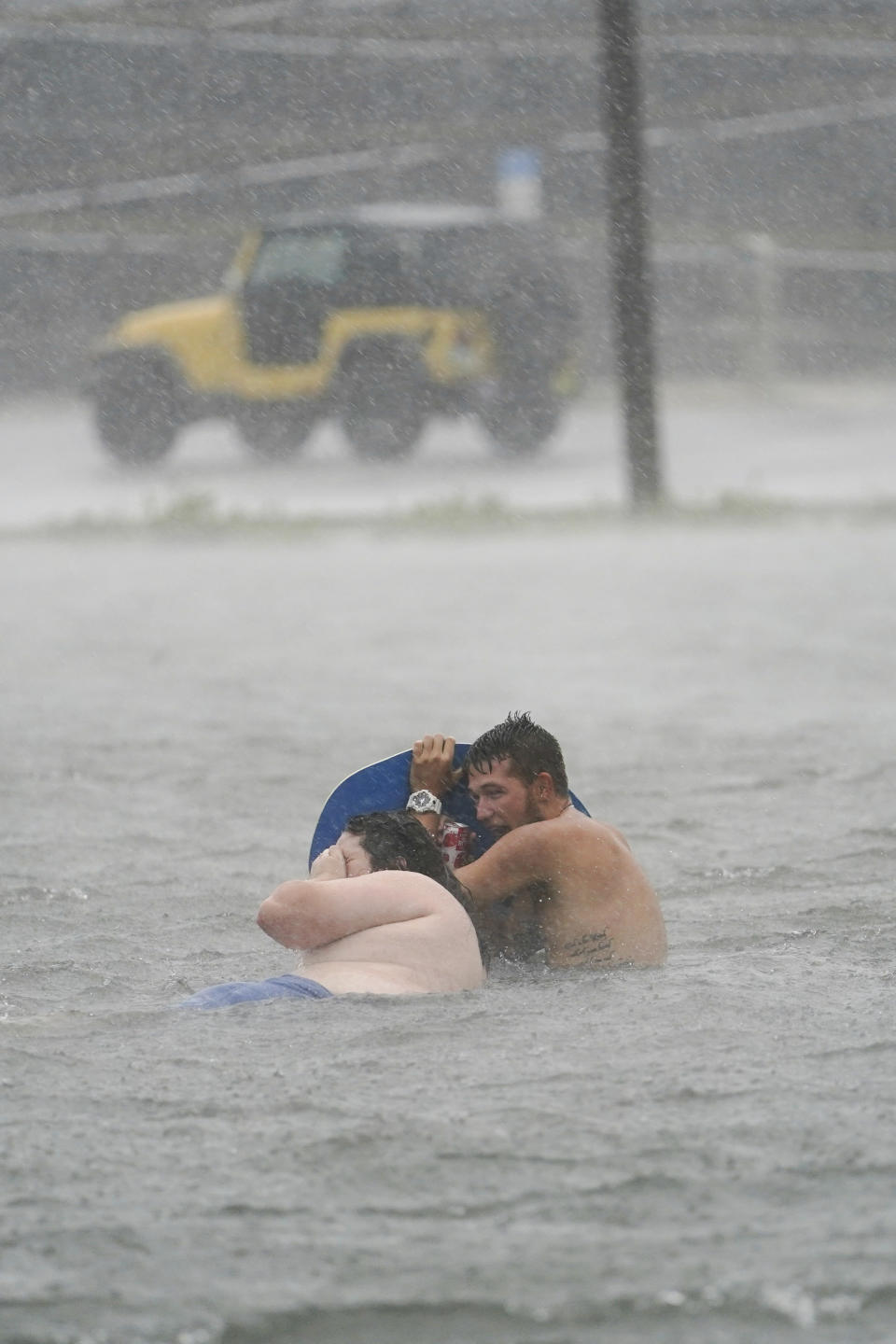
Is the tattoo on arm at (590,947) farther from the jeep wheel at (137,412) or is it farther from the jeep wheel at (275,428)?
the jeep wheel at (137,412)

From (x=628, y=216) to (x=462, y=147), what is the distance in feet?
15.6

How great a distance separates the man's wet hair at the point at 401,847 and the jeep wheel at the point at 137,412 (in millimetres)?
12566

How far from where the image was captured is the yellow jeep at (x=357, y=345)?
16.0m

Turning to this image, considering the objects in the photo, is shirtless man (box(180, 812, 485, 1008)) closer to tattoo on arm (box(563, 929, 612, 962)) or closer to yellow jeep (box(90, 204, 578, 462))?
tattoo on arm (box(563, 929, 612, 962))

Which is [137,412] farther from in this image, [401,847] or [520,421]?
[401,847]

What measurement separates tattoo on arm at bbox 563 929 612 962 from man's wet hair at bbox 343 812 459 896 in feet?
0.94

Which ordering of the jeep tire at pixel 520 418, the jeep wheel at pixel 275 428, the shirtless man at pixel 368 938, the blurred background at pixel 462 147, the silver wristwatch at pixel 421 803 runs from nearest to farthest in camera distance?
the shirtless man at pixel 368 938, the silver wristwatch at pixel 421 803, the jeep tire at pixel 520 418, the jeep wheel at pixel 275 428, the blurred background at pixel 462 147

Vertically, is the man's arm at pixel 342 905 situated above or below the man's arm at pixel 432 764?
below

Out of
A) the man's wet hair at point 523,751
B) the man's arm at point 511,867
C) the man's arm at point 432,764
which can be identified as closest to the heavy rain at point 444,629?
the man's arm at point 511,867

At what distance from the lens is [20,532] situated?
1577 cm

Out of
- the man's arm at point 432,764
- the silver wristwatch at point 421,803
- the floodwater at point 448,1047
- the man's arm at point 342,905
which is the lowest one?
the floodwater at point 448,1047

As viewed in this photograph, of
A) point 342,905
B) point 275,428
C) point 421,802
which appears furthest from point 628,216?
point 342,905

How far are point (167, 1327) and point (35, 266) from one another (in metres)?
16.0

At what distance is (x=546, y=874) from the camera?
4.42 meters
